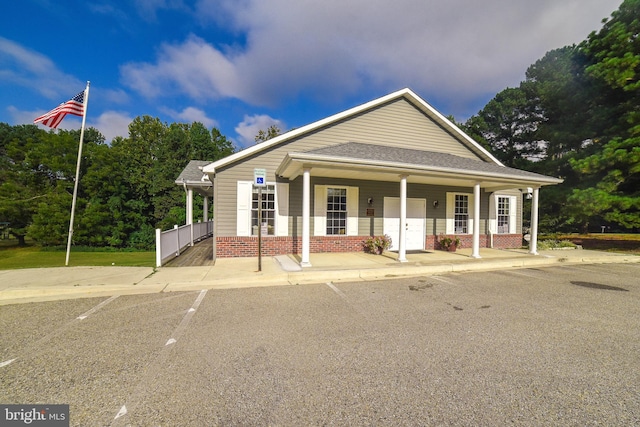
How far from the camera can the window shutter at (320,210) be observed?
10.1m

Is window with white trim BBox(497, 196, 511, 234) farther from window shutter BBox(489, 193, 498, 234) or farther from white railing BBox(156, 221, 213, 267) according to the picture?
white railing BBox(156, 221, 213, 267)

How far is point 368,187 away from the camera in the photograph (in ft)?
35.1

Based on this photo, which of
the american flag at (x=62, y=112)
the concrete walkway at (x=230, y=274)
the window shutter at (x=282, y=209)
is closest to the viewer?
the concrete walkway at (x=230, y=274)

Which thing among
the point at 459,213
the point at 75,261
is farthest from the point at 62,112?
the point at 459,213

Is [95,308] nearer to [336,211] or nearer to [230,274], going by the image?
[230,274]

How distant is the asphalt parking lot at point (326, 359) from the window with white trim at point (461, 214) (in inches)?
261

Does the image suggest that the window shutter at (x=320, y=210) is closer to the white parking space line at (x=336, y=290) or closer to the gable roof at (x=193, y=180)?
the white parking space line at (x=336, y=290)

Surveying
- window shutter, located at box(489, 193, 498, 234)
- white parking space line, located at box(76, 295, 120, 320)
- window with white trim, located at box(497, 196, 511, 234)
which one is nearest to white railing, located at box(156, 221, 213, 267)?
white parking space line, located at box(76, 295, 120, 320)

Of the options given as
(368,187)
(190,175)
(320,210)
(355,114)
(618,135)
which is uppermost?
(355,114)

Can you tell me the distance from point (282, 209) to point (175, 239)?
414cm

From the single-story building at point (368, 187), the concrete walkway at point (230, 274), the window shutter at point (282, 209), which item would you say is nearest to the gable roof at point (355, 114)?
the single-story building at point (368, 187)

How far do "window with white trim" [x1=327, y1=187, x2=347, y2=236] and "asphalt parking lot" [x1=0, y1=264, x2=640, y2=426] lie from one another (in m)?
4.92

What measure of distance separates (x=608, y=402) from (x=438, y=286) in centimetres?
407

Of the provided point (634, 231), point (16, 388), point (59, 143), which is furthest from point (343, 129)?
point (634, 231)
